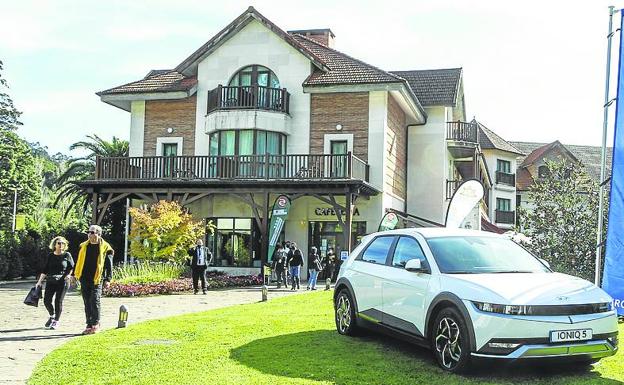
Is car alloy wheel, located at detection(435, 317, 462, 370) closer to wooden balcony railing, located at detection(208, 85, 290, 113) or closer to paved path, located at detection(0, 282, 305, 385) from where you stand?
paved path, located at detection(0, 282, 305, 385)

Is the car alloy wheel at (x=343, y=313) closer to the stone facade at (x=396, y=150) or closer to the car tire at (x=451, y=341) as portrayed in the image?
the car tire at (x=451, y=341)

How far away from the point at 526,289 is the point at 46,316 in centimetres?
1075

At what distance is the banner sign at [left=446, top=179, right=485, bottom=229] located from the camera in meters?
18.5

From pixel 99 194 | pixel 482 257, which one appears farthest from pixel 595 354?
pixel 99 194

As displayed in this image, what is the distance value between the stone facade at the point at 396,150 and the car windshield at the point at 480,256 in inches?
821

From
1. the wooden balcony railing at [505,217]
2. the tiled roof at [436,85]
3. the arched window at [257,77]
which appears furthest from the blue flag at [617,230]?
the wooden balcony railing at [505,217]

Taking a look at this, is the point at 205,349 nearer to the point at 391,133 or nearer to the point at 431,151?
the point at 391,133

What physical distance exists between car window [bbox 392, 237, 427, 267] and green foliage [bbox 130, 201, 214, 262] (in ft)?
49.6

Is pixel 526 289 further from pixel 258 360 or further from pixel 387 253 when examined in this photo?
pixel 258 360

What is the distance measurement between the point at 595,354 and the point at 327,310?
6989 millimetres

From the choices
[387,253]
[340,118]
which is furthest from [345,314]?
[340,118]

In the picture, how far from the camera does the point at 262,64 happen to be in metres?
30.4

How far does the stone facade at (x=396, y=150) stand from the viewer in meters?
29.9

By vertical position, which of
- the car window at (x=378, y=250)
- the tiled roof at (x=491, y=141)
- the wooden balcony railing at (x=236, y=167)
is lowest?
the car window at (x=378, y=250)
